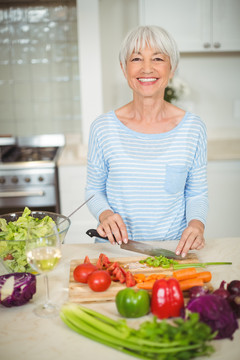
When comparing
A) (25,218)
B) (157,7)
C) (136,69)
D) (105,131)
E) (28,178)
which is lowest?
(28,178)

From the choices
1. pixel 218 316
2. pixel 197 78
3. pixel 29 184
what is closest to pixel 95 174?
pixel 218 316

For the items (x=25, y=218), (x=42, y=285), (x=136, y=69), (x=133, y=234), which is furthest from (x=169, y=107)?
(x=42, y=285)

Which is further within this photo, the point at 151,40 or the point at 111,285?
the point at 151,40

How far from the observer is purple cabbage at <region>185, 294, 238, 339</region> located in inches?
37.0

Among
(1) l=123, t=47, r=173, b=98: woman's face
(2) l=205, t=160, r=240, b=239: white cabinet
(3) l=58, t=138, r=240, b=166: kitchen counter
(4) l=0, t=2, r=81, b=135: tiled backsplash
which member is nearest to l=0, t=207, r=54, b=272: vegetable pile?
(1) l=123, t=47, r=173, b=98: woman's face

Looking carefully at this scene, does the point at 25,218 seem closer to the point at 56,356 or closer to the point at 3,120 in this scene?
the point at 56,356

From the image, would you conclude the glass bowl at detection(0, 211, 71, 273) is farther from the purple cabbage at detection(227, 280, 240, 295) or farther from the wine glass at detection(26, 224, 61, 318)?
the purple cabbage at detection(227, 280, 240, 295)

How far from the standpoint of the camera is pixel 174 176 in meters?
1.68

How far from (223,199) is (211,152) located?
341mm

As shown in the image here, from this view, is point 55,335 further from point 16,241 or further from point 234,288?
point 234,288

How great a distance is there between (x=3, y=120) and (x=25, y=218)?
251cm

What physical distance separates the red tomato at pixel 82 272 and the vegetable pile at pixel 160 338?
10.1 inches

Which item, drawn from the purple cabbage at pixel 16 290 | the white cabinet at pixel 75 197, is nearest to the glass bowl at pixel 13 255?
the purple cabbage at pixel 16 290

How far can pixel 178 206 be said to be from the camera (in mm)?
1750
